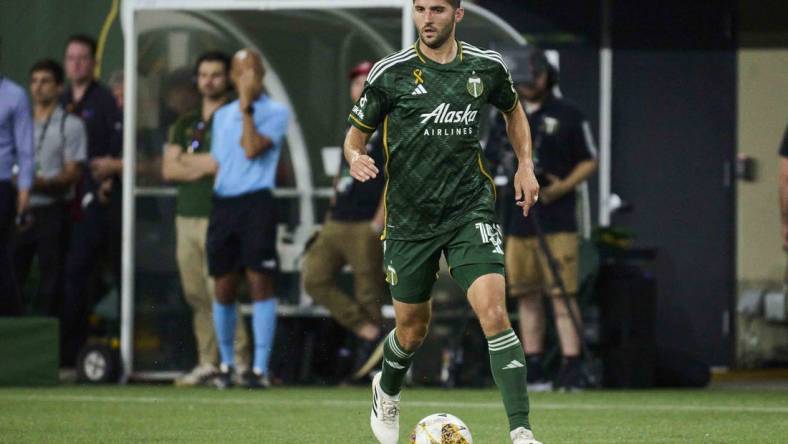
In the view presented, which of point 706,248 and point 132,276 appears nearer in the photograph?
point 132,276

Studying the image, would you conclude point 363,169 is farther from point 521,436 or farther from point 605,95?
point 605,95

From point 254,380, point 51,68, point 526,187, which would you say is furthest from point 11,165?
point 526,187

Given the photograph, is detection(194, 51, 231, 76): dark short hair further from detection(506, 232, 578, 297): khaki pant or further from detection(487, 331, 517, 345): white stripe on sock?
detection(487, 331, 517, 345): white stripe on sock

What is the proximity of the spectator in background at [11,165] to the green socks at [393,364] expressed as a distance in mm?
5861

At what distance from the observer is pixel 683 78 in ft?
51.6

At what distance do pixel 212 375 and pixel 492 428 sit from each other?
15.4 feet

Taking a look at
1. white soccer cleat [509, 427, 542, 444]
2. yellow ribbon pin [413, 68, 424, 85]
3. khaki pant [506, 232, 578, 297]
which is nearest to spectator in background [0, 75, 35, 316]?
khaki pant [506, 232, 578, 297]

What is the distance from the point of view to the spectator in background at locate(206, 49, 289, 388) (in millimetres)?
13039

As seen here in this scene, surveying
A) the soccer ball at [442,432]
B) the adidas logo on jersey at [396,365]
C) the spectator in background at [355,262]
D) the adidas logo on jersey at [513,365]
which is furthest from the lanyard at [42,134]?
the adidas logo on jersey at [513,365]

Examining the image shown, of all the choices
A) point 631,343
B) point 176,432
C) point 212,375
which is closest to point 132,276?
point 212,375

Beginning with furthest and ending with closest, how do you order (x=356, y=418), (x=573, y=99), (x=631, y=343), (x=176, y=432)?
1. (x=573, y=99)
2. (x=631, y=343)
3. (x=356, y=418)
4. (x=176, y=432)

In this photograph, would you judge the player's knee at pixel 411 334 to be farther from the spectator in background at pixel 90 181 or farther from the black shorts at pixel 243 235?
the spectator in background at pixel 90 181

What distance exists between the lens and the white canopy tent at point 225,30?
13.8 m

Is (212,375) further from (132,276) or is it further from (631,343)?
(631,343)
